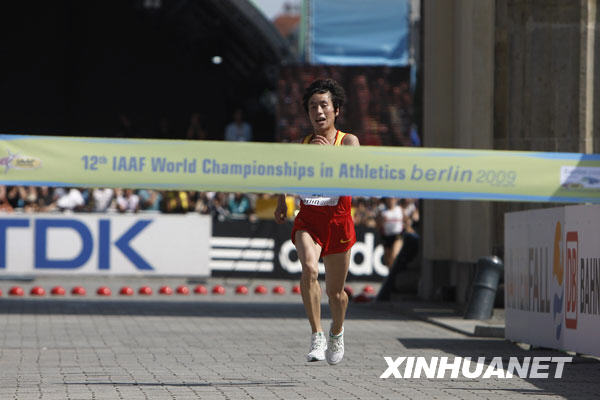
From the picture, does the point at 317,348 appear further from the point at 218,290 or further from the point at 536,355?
the point at 218,290

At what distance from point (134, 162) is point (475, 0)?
10.3 m

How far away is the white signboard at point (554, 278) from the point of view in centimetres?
1159

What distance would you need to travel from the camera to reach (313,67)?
34.4m

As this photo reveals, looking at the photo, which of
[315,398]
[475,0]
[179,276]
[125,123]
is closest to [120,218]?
[179,276]

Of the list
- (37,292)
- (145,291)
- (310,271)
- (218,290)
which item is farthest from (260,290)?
(310,271)

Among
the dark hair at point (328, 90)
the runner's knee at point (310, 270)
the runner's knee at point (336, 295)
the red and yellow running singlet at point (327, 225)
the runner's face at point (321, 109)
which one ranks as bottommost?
the runner's knee at point (336, 295)

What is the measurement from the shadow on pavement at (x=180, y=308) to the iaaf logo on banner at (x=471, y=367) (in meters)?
6.38

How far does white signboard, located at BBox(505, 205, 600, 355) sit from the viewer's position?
11.6m

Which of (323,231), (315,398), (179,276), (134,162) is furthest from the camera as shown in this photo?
(179,276)

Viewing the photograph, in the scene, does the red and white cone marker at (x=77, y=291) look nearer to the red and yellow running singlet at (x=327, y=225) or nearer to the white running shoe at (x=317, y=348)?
the red and yellow running singlet at (x=327, y=225)

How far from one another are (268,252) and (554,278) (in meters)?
15.1

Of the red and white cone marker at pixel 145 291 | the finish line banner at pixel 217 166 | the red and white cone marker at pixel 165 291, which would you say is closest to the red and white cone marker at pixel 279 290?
the red and white cone marker at pixel 165 291

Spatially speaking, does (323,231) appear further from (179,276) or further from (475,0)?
(179,276)

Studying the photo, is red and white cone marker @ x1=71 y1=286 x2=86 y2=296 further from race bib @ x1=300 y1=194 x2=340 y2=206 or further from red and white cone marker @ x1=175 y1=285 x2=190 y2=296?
race bib @ x1=300 y1=194 x2=340 y2=206
